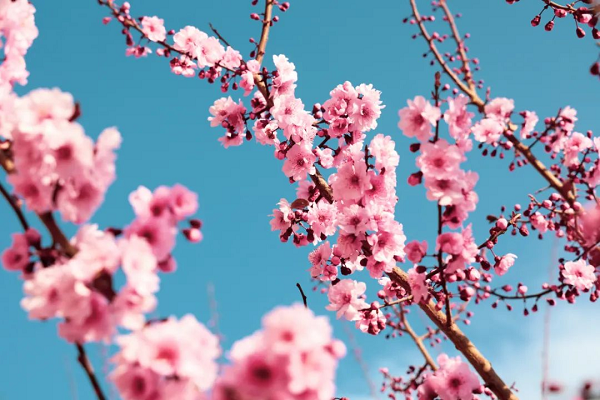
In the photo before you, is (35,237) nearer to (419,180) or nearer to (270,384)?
(270,384)

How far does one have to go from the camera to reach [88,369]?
168 centimetres

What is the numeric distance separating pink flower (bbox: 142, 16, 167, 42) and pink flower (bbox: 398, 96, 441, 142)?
116 inches

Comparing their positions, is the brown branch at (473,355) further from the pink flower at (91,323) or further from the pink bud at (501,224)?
the pink flower at (91,323)

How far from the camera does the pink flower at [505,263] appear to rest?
3766 millimetres

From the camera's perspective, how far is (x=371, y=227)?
335 centimetres

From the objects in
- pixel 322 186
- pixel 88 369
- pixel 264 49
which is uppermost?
pixel 264 49

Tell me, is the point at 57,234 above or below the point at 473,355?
above

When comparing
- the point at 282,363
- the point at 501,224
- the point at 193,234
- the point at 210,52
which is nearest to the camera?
the point at 282,363

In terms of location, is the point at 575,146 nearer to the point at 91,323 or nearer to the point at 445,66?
the point at 445,66

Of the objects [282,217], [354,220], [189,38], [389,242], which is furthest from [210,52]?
[389,242]

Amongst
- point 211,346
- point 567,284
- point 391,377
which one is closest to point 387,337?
point 391,377

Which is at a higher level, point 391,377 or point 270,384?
point 391,377

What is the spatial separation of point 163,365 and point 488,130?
7.98 feet

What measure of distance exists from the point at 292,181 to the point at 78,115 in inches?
100
